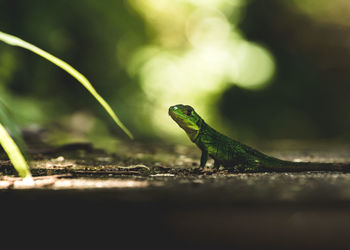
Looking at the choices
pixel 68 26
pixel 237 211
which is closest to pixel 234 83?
pixel 68 26

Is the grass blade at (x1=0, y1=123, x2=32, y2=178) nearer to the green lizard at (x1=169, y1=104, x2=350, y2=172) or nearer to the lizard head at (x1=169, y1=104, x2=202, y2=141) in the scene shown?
the green lizard at (x1=169, y1=104, x2=350, y2=172)

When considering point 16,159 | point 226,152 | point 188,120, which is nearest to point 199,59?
point 188,120

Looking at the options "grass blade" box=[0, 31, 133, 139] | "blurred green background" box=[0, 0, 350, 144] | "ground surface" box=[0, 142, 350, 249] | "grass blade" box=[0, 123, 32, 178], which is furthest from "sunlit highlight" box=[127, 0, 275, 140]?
"ground surface" box=[0, 142, 350, 249]

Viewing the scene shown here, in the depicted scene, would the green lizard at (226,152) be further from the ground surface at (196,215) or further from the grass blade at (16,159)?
the grass blade at (16,159)

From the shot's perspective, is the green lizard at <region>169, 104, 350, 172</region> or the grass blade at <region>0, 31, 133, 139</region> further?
the green lizard at <region>169, 104, 350, 172</region>

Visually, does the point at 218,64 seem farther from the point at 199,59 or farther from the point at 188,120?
the point at 188,120

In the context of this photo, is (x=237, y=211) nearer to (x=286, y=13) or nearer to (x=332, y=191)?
(x=332, y=191)
